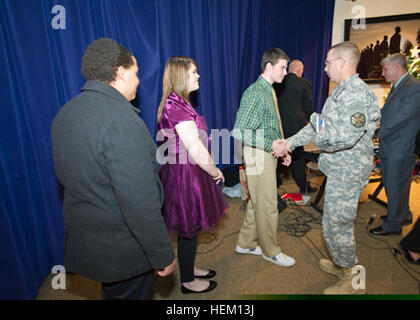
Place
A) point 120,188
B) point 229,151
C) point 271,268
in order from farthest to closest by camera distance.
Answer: point 229,151, point 271,268, point 120,188

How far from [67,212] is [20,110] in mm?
1108

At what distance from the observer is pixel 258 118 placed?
5.87 feet

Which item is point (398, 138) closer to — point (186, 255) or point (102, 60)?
point (186, 255)

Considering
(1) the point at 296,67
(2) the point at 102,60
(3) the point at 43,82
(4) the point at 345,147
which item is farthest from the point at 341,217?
(1) the point at 296,67

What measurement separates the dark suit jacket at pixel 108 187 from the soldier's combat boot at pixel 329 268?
1563 mm

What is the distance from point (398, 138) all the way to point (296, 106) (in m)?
1.40

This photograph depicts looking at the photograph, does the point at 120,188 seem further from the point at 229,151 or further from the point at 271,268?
the point at 229,151

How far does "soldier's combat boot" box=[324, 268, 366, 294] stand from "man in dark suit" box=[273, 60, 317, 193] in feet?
5.88

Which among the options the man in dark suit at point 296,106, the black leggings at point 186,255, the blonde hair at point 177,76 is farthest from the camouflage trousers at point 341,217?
the man in dark suit at point 296,106

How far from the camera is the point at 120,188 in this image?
89 centimetres

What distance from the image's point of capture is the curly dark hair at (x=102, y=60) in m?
0.94

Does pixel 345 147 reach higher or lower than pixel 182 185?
higher

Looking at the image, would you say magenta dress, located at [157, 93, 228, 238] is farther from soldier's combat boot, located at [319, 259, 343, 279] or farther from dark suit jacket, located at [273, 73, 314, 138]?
dark suit jacket, located at [273, 73, 314, 138]
